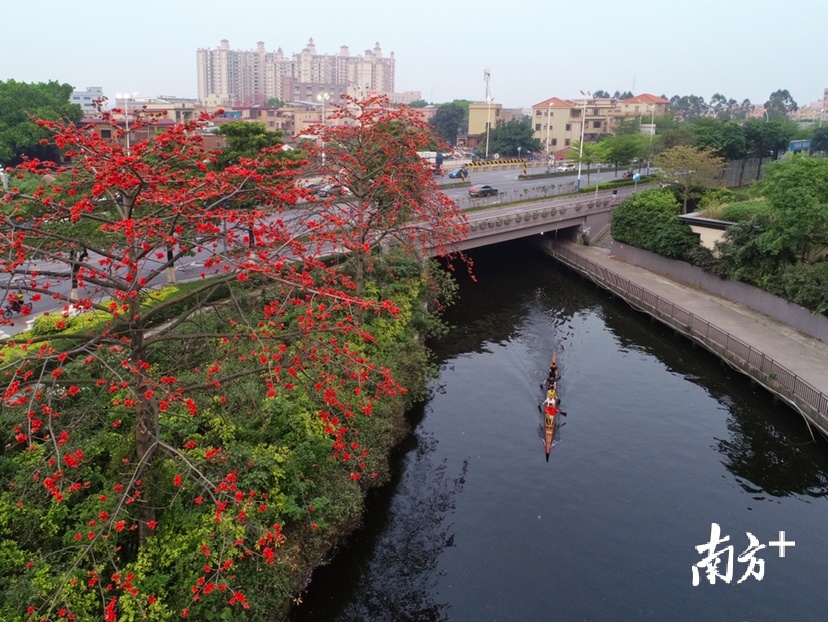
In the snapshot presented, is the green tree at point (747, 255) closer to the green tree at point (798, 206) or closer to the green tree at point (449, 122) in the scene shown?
the green tree at point (798, 206)

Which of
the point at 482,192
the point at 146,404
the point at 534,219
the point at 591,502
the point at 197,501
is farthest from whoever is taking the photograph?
the point at 482,192

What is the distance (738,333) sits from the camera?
31.2m

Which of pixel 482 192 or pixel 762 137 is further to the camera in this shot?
pixel 762 137

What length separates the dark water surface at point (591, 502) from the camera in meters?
15.8

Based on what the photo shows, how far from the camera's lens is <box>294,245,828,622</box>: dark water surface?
51.9 feet

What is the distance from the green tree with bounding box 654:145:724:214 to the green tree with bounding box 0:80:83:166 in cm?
5103

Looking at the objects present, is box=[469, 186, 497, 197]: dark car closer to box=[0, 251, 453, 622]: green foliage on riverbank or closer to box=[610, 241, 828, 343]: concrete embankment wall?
box=[610, 241, 828, 343]: concrete embankment wall

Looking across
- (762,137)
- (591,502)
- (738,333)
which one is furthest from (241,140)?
(762,137)

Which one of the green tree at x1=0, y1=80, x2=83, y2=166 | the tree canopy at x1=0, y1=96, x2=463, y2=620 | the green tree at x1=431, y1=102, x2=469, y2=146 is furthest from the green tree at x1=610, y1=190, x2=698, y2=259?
the green tree at x1=431, y1=102, x2=469, y2=146

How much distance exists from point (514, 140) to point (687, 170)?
180ft

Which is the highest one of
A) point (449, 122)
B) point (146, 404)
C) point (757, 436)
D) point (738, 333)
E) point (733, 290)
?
point (449, 122)

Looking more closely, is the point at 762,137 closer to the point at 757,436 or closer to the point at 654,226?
the point at 654,226

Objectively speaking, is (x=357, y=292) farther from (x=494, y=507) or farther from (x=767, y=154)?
(x=767, y=154)

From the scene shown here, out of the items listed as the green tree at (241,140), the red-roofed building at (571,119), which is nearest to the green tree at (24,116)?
the green tree at (241,140)
